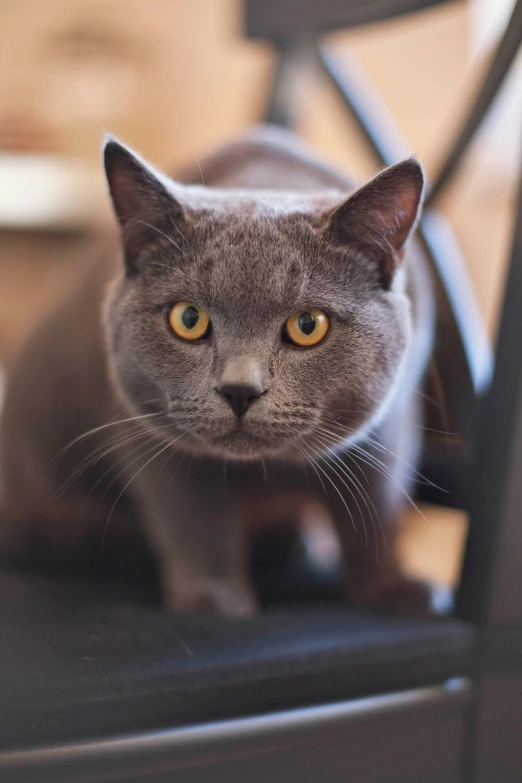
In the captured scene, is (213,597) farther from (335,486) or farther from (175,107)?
(175,107)

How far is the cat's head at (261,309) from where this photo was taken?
646 mm

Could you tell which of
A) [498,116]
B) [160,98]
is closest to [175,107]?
[160,98]

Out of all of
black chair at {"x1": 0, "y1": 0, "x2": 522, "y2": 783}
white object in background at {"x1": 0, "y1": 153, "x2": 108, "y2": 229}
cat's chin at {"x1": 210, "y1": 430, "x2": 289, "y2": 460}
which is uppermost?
white object in background at {"x1": 0, "y1": 153, "x2": 108, "y2": 229}

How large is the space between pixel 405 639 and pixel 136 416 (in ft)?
1.18

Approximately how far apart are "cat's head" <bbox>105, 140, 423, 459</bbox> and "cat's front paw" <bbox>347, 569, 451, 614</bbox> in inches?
8.5

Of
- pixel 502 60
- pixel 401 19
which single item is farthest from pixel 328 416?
pixel 401 19

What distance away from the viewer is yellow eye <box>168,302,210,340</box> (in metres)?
0.68

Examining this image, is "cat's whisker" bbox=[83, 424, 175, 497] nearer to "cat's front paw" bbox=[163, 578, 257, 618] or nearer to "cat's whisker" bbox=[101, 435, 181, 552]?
"cat's whisker" bbox=[101, 435, 181, 552]

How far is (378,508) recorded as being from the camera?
0.85 metres

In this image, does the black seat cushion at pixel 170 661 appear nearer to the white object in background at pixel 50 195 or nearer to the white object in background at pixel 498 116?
the white object in background at pixel 498 116

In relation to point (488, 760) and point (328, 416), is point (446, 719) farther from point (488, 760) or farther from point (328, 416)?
point (328, 416)

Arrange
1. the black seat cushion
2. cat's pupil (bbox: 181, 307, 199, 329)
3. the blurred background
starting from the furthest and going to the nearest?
1. the blurred background
2. cat's pupil (bbox: 181, 307, 199, 329)
3. the black seat cushion

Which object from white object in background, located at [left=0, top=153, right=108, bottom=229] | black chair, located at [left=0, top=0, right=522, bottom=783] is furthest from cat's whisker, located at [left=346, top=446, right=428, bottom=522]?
white object in background, located at [left=0, top=153, right=108, bottom=229]

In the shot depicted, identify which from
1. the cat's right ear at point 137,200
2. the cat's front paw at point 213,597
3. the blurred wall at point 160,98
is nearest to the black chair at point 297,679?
the cat's front paw at point 213,597
